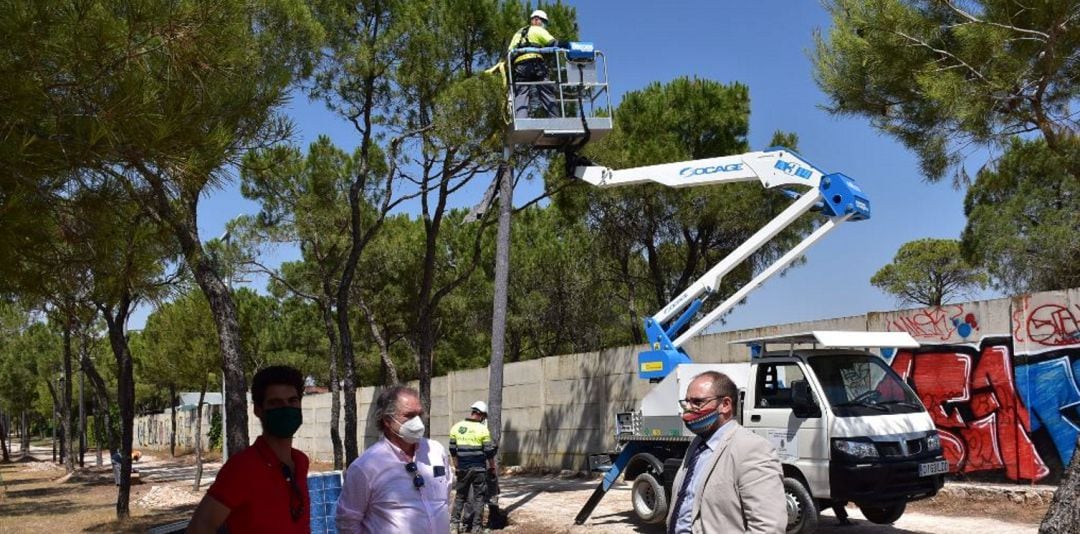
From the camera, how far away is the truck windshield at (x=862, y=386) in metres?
9.81

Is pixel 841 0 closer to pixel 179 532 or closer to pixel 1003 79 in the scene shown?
pixel 1003 79

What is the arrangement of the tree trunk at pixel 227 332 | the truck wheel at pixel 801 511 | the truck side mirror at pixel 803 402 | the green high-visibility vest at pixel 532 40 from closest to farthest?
the truck wheel at pixel 801 511, the truck side mirror at pixel 803 402, the tree trunk at pixel 227 332, the green high-visibility vest at pixel 532 40

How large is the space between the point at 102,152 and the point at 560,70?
9.08 meters

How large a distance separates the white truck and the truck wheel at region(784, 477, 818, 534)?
0.01 meters

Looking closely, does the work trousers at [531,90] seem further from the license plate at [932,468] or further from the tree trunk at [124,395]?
the tree trunk at [124,395]

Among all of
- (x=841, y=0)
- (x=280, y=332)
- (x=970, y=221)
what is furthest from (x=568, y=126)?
(x=280, y=332)

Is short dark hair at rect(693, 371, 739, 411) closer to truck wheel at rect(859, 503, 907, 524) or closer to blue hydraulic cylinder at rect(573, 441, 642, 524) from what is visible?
truck wheel at rect(859, 503, 907, 524)

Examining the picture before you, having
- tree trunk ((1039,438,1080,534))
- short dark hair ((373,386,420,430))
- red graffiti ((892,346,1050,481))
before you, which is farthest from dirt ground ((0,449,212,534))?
tree trunk ((1039,438,1080,534))

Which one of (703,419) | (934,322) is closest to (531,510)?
(934,322)

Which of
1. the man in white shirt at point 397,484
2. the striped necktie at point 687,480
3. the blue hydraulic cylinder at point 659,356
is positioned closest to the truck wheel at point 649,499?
the blue hydraulic cylinder at point 659,356

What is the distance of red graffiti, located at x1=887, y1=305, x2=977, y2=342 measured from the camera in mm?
12805

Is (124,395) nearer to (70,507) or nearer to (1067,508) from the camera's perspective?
(70,507)

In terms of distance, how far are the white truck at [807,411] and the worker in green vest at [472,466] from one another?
139cm

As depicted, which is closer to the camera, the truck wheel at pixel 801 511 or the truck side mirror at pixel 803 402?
the truck wheel at pixel 801 511
